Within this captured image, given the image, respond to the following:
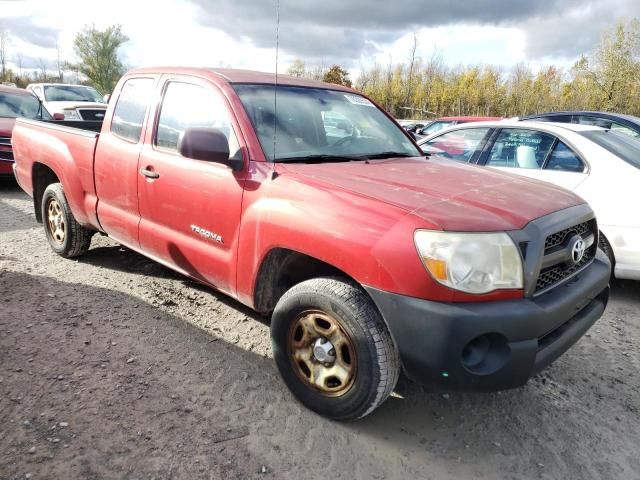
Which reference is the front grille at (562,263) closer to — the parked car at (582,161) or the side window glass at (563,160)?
the parked car at (582,161)

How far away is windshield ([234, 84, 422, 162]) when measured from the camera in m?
2.97

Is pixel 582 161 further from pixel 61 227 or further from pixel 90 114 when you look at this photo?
pixel 90 114

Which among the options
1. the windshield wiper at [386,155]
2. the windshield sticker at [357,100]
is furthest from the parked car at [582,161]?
the windshield wiper at [386,155]

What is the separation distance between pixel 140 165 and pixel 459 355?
255 centimetres

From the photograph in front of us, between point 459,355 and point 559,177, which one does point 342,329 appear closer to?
point 459,355

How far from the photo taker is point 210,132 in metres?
2.67

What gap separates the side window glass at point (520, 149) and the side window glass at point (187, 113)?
312cm

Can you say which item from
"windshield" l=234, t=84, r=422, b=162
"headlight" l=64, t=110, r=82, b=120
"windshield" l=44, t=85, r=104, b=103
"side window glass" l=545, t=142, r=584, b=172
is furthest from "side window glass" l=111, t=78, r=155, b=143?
"windshield" l=44, t=85, r=104, b=103

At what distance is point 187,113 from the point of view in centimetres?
335

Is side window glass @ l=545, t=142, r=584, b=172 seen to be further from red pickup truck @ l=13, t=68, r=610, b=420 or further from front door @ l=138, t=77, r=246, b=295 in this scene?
front door @ l=138, t=77, r=246, b=295

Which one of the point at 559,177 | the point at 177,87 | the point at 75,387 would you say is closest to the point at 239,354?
the point at 75,387

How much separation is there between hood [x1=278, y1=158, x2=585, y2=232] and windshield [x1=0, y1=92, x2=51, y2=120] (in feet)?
26.9

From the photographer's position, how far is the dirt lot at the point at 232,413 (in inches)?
88.5

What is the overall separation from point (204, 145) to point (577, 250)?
2.02 meters
